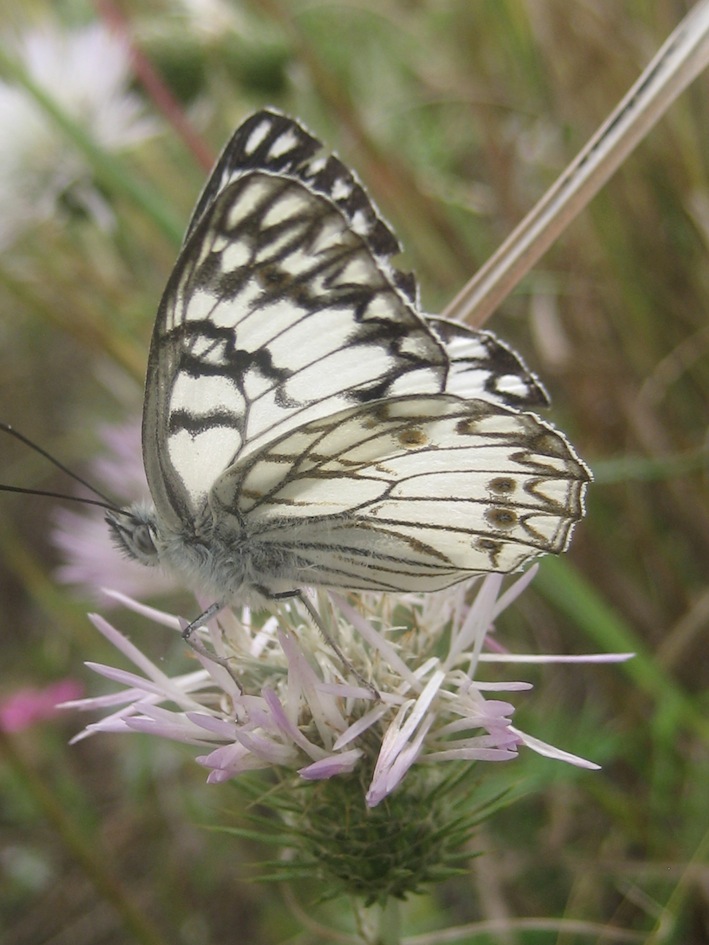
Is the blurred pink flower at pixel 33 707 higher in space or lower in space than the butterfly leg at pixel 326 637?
lower

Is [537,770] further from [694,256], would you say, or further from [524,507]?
[694,256]

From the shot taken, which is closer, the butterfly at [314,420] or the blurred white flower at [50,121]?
the butterfly at [314,420]

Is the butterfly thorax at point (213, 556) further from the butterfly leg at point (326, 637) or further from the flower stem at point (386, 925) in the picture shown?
the flower stem at point (386, 925)

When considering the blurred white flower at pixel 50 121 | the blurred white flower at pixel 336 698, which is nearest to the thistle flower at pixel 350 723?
the blurred white flower at pixel 336 698

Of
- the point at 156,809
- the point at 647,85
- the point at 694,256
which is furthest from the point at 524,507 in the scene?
the point at 156,809

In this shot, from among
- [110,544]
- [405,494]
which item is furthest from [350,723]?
[110,544]

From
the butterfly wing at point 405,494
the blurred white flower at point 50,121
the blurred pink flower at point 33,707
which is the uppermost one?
the blurred white flower at point 50,121
